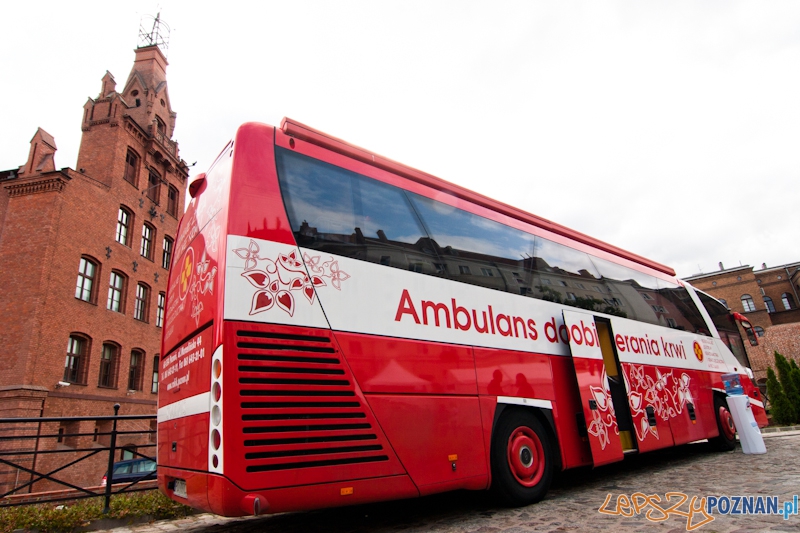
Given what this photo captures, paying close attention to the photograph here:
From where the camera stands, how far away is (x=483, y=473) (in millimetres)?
4523

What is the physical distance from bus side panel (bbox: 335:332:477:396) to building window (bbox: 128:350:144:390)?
21.7 meters

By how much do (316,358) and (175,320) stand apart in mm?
2031

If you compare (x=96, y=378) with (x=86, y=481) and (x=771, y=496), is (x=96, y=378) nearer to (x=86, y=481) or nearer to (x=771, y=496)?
(x=86, y=481)

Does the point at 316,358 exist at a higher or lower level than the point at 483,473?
higher

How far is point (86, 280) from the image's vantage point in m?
19.7

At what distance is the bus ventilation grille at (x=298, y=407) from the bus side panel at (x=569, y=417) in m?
2.72

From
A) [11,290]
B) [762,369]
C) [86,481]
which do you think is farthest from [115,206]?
[762,369]

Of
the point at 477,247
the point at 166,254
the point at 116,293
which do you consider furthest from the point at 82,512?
the point at 166,254

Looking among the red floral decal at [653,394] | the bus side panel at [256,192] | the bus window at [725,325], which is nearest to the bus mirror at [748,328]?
the bus window at [725,325]

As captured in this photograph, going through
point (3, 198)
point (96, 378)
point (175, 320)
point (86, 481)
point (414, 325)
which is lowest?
point (86, 481)

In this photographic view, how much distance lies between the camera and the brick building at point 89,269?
17016mm

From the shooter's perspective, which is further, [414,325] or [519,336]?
[519,336]

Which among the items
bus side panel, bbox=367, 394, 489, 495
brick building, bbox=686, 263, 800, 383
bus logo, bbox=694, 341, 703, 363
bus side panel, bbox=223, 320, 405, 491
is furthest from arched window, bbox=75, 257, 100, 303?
brick building, bbox=686, 263, 800, 383

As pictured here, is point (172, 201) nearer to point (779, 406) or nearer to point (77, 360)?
point (77, 360)
